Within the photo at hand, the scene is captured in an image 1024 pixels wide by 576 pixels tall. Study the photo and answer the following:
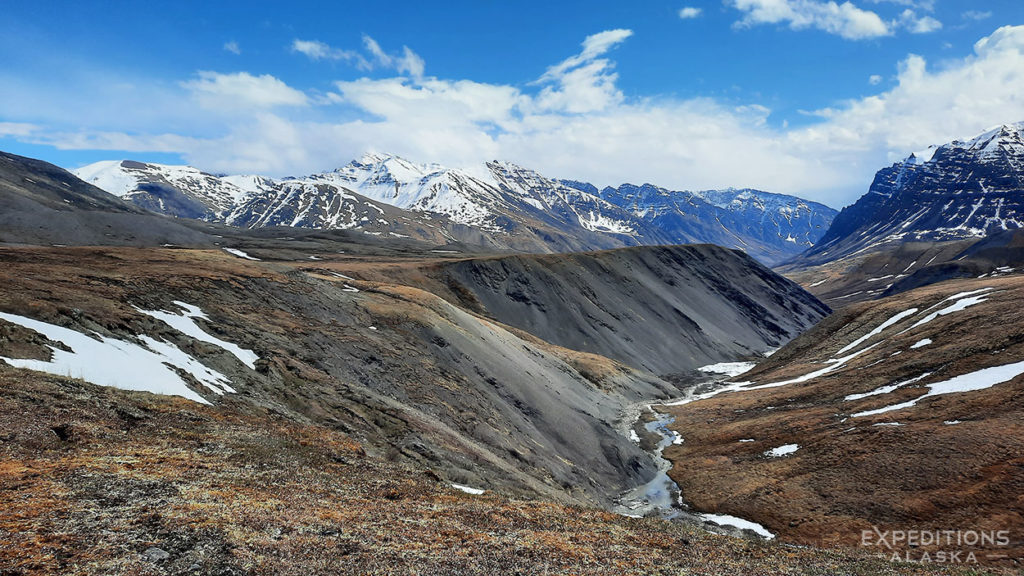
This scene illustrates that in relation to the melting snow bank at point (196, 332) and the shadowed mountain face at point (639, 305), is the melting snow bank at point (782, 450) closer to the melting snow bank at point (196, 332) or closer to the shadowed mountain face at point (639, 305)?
the melting snow bank at point (196, 332)

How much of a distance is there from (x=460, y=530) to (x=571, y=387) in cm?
5227

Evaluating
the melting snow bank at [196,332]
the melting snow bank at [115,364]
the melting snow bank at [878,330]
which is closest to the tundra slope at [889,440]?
the melting snow bank at [878,330]

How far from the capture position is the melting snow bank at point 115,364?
74.4ft

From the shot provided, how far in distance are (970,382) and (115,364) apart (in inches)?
2443

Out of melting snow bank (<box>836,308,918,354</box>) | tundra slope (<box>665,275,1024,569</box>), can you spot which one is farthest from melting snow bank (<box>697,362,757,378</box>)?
tundra slope (<box>665,275,1024,569</box>)

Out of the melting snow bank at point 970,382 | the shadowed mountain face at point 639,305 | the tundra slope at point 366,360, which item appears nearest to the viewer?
the tundra slope at point 366,360

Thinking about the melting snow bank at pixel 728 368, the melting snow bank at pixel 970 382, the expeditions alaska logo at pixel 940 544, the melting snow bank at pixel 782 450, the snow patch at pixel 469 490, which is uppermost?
the melting snow bank at pixel 970 382

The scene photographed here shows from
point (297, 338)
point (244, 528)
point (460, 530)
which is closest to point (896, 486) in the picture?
point (460, 530)

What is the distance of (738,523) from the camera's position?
35906mm

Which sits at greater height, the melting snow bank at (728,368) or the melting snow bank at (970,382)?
the melting snow bank at (970,382)

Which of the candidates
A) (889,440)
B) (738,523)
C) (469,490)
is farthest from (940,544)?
(469,490)

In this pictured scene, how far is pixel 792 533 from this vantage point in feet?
107

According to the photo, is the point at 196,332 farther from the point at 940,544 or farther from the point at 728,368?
the point at 728,368

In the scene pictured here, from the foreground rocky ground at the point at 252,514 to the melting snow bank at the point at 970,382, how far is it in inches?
1211
